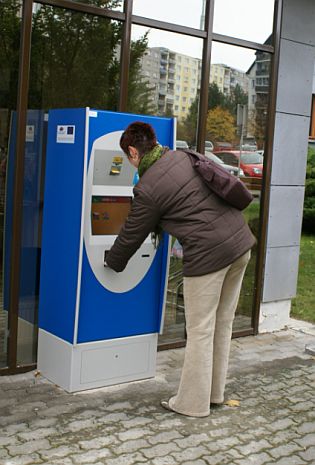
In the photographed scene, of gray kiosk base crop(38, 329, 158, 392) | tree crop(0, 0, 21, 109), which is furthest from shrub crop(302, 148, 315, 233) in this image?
tree crop(0, 0, 21, 109)

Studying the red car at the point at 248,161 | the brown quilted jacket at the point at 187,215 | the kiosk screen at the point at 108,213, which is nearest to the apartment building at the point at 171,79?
the red car at the point at 248,161

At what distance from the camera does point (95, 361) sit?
191 inches

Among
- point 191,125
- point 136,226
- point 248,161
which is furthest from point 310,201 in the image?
point 136,226

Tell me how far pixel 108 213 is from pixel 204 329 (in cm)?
105

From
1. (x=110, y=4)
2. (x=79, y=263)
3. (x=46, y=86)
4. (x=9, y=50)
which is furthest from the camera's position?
(x=110, y=4)

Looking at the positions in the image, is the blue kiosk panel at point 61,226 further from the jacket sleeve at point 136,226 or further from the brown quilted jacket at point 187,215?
the brown quilted jacket at point 187,215

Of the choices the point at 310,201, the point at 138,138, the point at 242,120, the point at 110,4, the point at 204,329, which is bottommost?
the point at 204,329

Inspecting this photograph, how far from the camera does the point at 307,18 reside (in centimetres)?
666

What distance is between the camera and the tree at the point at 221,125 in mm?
6188

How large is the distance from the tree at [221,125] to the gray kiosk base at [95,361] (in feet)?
6.74

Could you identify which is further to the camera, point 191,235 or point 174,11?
point 174,11

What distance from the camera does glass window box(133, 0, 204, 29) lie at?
18.2ft

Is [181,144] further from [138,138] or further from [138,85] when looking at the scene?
[138,138]

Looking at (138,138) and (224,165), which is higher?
(138,138)
